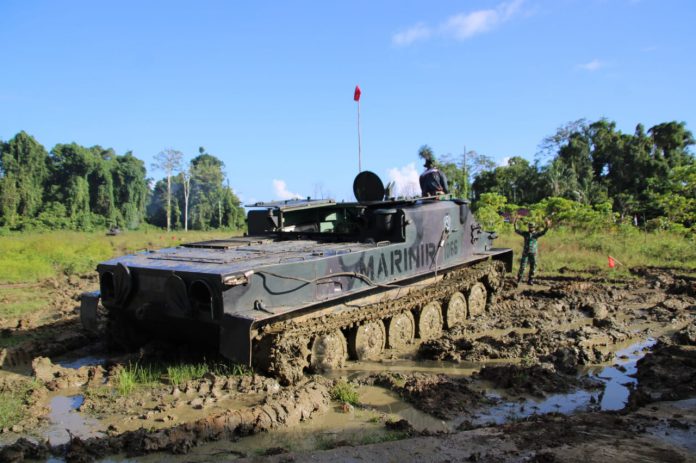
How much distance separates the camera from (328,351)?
263 inches

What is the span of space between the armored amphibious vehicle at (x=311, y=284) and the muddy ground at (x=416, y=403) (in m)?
0.40

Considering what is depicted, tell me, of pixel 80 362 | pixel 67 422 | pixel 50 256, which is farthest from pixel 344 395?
pixel 50 256

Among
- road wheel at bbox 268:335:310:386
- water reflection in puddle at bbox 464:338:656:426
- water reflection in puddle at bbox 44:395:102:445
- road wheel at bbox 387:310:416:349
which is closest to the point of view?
water reflection in puddle at bbox 44:395:102:445

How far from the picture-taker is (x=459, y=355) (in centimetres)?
751

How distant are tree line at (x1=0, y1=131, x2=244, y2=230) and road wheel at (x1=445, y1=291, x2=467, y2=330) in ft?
109

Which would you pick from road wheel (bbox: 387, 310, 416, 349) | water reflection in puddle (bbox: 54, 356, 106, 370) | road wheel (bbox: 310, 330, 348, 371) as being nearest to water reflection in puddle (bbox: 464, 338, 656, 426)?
road wheel (bbox: 310, 330, 348, 371)

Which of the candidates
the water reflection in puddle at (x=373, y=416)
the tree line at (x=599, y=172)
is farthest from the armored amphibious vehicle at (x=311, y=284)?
the tree line at (x=599, y=172)

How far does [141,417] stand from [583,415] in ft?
13.5

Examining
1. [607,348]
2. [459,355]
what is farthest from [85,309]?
[607,348]

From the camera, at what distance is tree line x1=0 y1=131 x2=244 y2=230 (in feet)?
122

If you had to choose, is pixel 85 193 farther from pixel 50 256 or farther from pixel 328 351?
pixel 328 351

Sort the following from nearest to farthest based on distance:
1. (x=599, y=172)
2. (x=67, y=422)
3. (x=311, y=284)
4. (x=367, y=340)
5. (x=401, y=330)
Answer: (x=67, y=422) → (x=311, y=284) → (x=367, y=340) → (x=401, y=330) → (x=599, y=172)

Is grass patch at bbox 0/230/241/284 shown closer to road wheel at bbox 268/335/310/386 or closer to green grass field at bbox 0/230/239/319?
green grass field at bbox 0/230/239/319

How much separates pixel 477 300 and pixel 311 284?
4.67 metres
